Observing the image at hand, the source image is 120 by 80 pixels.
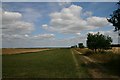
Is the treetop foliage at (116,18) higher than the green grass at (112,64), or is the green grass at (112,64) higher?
the treetop foliage at (116,18)

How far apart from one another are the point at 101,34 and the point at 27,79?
177ft

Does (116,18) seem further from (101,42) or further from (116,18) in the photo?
(101,42)

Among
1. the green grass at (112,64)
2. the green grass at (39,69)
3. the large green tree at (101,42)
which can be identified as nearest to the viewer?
the green grass at (39,69)

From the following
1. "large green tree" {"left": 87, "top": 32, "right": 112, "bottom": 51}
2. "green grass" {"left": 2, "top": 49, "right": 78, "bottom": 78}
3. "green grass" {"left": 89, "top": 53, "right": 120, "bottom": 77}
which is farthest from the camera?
"large green tree" {"left": 87, "top": 32, "right": 112, "bottom": 51}

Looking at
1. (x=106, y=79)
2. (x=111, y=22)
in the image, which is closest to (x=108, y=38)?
(x=111, y=22)

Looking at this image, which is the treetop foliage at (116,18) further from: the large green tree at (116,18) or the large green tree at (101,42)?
the large green tree at (101,42)

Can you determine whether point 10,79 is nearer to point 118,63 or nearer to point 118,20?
point 118,63

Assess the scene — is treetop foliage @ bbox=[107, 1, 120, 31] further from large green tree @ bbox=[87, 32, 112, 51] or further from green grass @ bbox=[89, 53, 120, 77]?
large green tree @ bbox=[87, 32, 112, 51]

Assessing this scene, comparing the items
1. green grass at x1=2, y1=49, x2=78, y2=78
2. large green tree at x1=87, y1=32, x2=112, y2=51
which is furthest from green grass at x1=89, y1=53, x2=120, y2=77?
large green tree at x1=87, y1=32, x2=112, y2=51

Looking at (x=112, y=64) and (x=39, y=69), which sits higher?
(x=112, y=64)

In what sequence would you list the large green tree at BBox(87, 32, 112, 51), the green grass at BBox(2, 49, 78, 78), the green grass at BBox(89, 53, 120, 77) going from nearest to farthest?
the green grass at BBox(2, 49, 78, 78) < the green grass at BBox(89, 53, 120, 77) < the large green tree at BBox(87, 32, 112, 51)

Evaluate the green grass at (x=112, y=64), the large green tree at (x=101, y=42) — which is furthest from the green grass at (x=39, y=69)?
the large green tree at (x=101, y=42)

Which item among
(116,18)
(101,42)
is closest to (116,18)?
(116,18)

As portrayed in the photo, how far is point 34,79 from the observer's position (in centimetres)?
1545
